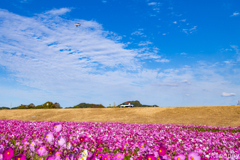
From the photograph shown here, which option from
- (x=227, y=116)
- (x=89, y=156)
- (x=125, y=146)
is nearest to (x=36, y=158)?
(x=89, y=156)

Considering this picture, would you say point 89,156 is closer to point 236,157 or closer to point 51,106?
point 236,157

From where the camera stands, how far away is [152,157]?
2883 millimetres

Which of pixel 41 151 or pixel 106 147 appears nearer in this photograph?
pixel 41 151

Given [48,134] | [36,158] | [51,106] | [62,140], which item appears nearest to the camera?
[48,134]

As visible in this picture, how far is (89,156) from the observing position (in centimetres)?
286

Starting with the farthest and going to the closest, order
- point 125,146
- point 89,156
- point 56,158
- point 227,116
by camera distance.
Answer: point 227,116
point 125,146
point 56,158
point 89,156

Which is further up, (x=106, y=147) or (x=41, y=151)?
(x=41, y=151)

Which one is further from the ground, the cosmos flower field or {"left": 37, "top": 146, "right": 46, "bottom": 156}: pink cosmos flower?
{"left": 37, "top": 146, "right": 46, "bottom": 156}: pink cosmos flower

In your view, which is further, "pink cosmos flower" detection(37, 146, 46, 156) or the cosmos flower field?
"pink cosmos flower" detection(37, 146, 46, 156)

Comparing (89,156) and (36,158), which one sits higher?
(89,156)

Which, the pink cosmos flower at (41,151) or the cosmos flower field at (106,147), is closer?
the cosmos flower field at (106,147)

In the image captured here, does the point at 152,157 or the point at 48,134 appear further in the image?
the point at 48,134

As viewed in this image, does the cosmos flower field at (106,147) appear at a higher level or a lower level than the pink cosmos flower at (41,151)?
lower

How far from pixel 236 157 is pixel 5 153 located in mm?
5120
